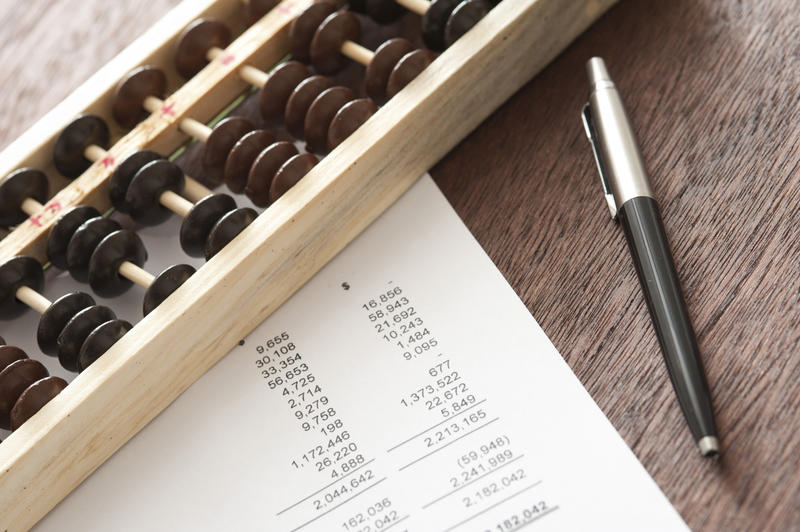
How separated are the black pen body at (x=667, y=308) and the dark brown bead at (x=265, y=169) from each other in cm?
26

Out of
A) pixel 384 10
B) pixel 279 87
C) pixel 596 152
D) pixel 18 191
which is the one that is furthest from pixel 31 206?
pixel 596 152

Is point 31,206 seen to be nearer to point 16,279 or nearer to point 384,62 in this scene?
point 16,279

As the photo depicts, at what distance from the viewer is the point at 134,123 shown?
0.79 m

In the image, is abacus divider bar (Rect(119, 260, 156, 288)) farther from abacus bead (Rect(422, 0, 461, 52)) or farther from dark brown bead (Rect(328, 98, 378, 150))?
abacus bead (Rect(422, 0, 461, 52))

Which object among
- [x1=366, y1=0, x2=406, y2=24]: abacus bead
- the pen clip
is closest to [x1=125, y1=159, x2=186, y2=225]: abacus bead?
[x1=366, y1=0, x2=406, y2=24]: abacus bead

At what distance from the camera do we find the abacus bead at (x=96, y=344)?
2.11ft

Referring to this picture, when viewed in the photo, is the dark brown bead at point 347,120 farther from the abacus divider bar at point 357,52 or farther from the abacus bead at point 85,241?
the abacus bead at point 85,241

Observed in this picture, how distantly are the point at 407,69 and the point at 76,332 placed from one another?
1.04ft

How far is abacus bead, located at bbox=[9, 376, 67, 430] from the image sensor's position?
62 cm

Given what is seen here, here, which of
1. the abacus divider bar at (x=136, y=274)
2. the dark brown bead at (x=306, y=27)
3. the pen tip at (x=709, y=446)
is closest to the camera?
the pen tip at (x=709, y=446)

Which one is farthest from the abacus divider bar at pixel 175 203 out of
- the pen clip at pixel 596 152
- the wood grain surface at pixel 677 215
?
the pen clip at pixel 596 152

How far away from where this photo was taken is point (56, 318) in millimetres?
670

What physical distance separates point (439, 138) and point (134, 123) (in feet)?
0.86

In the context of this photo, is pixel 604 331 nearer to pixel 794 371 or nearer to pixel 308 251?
pixel 794 371
